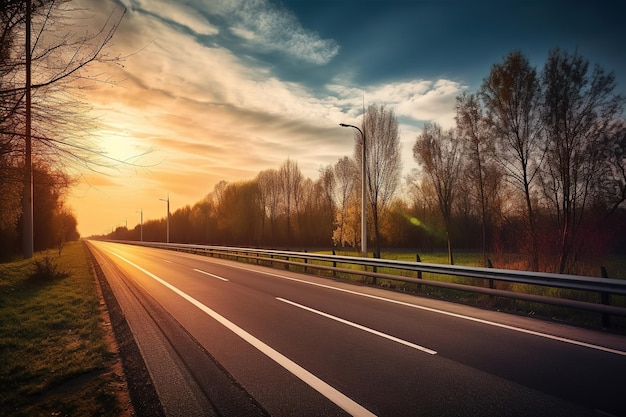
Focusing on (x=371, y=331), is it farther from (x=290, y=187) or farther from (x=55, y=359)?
(x=290, y=187)

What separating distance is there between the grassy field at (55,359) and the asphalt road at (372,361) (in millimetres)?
595

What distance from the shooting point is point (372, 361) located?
4844 millimetres

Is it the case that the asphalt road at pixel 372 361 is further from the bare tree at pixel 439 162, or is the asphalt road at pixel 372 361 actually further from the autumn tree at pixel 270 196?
the autumn tree at pixel 270 196

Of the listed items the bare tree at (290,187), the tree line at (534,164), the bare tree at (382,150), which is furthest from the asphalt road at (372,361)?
the bare tree at (290,187)

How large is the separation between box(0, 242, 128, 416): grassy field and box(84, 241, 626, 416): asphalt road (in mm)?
595

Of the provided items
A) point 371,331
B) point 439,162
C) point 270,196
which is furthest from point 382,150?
point 270,196

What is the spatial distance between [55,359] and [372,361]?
4862mm

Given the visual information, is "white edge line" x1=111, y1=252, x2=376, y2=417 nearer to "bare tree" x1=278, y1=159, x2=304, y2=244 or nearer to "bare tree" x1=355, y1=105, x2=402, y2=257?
"bare tree" x1=355, y1=105, x2=402, y2=257

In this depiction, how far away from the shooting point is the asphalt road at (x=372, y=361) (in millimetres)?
3590

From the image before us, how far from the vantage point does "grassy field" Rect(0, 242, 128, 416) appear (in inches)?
150

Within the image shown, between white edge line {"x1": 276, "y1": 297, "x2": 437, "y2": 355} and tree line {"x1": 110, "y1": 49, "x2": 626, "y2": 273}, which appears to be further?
tree line {"x1": 110, "y1": 49, "x2": 626, "y2": 273}

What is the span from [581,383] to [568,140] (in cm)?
1576

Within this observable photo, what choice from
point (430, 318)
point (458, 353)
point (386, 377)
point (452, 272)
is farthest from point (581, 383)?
point (452, 272)

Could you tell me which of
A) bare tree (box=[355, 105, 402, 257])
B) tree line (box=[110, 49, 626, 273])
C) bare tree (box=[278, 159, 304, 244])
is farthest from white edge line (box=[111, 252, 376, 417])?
bare tree (box=[278, 159, 304, 244])
